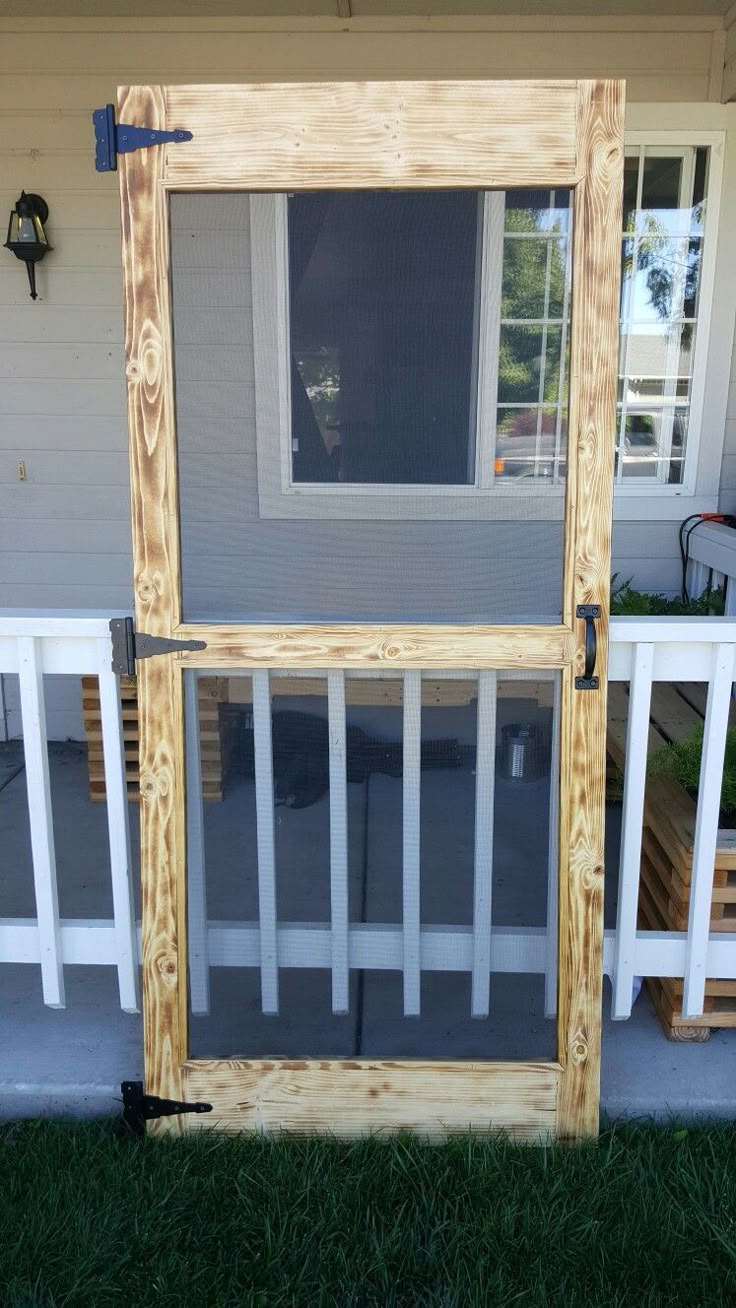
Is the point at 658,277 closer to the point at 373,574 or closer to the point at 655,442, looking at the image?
the point at 655,442

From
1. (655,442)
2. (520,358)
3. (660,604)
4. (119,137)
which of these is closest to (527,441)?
(520,358)

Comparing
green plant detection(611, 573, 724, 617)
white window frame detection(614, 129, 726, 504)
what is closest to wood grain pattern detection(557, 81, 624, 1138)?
green plant detection(611, 573, 724, 617)

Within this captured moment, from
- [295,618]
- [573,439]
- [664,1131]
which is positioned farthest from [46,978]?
[573,439]

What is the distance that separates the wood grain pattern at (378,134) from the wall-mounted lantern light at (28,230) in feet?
7.84

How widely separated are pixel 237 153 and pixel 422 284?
0.40 metres

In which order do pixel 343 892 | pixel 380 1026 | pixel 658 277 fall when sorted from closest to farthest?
1. pixel 343 892
2. pixel 380 1026
3. pixel 658 277

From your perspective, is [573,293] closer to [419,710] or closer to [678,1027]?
[419,710]

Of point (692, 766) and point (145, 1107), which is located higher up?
point (692, 766)

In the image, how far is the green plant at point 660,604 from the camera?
382 cm

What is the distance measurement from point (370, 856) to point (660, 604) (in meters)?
2.04

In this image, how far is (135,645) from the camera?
6.38 ft

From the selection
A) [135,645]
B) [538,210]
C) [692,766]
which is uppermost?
[538,210]
